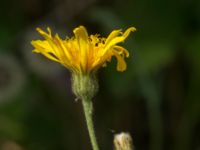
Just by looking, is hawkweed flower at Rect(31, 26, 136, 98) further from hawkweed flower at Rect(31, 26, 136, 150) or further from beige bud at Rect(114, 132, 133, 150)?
beige bud at Rect(114, 132, 133, 150)

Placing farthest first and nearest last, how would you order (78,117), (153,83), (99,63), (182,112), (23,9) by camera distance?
1. (23,9)
2. (78,117)
3. (182,112)
4. (153,83)
5. (99,63)

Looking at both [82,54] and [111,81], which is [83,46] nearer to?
[82,54]

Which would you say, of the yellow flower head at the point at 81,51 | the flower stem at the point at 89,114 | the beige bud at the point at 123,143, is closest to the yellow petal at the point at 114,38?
Result: the yellow flower head at the point at 81,51

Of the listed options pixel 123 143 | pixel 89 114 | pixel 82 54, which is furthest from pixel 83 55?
pixel 123 143

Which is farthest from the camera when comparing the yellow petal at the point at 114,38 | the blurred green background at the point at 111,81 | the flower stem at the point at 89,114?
the blurred green background at the point at 111,81

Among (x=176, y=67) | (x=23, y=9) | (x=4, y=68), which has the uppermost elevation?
(x=23, y=9)

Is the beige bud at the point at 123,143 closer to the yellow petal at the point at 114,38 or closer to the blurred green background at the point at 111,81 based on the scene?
the yellow petal at the point at 114,38

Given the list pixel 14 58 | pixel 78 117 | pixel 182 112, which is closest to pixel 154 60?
pixel 182 112

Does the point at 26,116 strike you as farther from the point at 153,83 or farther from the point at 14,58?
the point at 153,83
